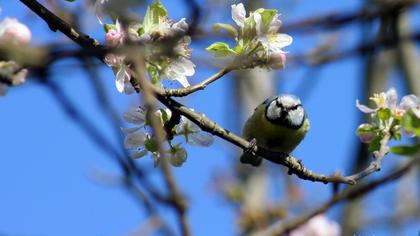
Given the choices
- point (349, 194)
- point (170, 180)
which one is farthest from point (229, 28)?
point (349, 194)

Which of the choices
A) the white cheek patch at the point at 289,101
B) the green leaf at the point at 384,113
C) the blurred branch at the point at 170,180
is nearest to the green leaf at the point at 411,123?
the green leaf at the point at 384,113

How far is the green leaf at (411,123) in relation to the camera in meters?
2.18

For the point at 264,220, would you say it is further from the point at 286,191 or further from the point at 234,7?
the point at 234,7

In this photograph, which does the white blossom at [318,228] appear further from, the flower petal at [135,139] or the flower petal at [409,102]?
the flower petal at [135,139]

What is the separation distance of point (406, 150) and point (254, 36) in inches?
20.4

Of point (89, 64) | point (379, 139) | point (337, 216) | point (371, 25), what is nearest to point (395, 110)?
point (379, 139)

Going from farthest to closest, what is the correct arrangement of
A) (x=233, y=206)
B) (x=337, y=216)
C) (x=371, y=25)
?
(x=233, y=206) → (x=337, y=216) → (x=371, y=25)

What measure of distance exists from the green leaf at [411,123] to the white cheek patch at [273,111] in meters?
1.35

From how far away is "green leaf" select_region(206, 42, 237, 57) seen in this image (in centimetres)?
210

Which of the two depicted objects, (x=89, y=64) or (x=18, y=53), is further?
(x=89, y=64)

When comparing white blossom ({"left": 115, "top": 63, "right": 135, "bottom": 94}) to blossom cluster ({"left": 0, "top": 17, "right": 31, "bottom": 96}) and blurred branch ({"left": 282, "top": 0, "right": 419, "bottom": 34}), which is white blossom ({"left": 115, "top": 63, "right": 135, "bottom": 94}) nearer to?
blossom cluster ({"left": 0, "top": 17, "right": 31, "bottom": 96})

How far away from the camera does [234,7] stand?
2.14 metres

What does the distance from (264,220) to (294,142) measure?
2183 millimetres

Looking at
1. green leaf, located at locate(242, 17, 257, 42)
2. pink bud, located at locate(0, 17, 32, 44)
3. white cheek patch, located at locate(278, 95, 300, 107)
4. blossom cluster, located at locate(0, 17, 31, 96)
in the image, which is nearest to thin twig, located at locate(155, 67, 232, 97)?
green leaf, located at locate(242, 17, 257, 42)
